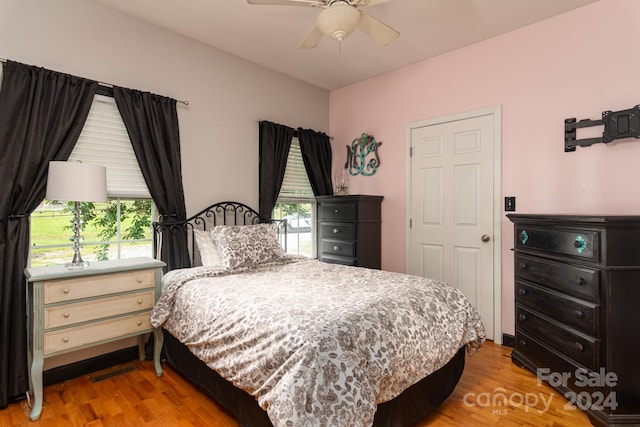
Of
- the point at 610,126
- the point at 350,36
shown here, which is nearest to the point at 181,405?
the point at 350,36

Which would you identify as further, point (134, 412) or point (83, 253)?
point (83, 253)

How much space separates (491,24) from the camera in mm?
2881

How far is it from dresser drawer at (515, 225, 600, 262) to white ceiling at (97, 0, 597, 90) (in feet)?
5.72

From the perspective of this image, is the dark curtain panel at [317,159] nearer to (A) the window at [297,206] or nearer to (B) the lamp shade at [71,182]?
(A) the window at [297,206]

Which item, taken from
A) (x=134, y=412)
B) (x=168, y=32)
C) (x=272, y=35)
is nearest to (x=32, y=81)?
(x=168, y=32)

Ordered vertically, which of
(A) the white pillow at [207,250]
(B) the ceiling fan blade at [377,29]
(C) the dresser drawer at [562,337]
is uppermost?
(B) the ceiling fan blade at [377,29]

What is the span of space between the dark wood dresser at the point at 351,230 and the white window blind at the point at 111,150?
1969 mm

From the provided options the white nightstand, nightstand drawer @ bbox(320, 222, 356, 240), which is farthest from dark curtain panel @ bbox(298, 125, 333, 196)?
the white nightstand

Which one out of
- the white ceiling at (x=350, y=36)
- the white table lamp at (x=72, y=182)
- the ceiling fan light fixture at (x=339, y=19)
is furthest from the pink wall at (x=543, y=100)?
the white table lamp at (x=72, y=182)

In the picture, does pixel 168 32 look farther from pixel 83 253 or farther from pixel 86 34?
pixel 83 253

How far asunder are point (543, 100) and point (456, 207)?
1.17m

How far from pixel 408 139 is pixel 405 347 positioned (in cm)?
263

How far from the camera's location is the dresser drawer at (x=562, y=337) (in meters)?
1.95

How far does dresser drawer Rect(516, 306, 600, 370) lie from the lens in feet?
6.39
